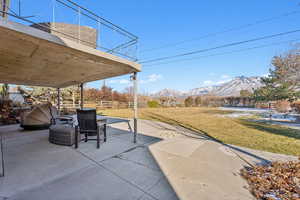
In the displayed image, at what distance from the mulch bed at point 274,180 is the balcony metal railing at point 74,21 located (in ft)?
13.1

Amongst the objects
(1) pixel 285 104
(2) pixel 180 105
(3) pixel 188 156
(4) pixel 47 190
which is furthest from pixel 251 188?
(2) pixel 180 105

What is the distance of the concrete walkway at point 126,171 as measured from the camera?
1790mm

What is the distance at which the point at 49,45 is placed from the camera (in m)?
2.31

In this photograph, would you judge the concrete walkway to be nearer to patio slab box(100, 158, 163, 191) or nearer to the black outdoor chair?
patio slab box(100, 158, 163, 191)

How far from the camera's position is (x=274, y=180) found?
211cm

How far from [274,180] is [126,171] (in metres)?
2.59

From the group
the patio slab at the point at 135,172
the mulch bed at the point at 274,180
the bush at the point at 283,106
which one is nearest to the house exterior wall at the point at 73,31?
the patio slab at the point at 135,172

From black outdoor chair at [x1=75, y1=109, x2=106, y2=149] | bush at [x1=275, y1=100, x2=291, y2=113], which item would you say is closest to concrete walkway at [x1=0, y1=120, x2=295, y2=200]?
black outdoor chair at [x1=75, y1=109, x2=106, y2=149]

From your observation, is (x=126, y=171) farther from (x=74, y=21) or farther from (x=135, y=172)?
(x=74, y=21)

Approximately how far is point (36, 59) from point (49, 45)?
4.24ft

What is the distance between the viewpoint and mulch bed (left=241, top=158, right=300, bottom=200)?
1.79 m

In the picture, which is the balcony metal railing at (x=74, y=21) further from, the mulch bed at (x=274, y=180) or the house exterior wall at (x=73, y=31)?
the mulch bed at (x=274, y=180)

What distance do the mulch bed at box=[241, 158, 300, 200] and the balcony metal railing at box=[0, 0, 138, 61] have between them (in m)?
4.00

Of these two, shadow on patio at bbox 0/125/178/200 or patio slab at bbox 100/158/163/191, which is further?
patio slab at bbox 100/158/163/191
